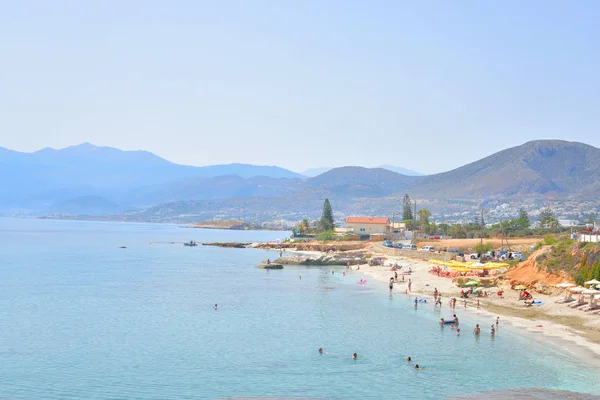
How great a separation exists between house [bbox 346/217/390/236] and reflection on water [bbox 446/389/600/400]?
96.9 m

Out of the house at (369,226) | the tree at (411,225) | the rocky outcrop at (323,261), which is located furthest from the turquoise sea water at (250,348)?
the tree at (411,225)

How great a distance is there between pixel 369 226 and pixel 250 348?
9349 cm

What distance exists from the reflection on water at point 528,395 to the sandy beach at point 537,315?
20.6ft

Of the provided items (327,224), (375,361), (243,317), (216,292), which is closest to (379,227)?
(327,224)

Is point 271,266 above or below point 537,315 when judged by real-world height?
above

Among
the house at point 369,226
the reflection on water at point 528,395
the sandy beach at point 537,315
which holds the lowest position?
the reflection on water at point 528,395

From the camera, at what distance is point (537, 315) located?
4197 centimetres

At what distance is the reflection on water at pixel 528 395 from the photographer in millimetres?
24656

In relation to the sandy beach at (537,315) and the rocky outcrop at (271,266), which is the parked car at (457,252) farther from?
the rocky outcrop at (271,266)

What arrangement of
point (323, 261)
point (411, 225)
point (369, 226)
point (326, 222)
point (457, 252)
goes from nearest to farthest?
point (457, 252) → point (323, 261) → point (369, 226) → point (411, 225) → point (326, 222)

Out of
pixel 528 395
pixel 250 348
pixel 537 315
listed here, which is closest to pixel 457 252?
pixel 537 315

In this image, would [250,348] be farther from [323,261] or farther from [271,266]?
[323,261]

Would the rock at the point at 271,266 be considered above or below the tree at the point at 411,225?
below

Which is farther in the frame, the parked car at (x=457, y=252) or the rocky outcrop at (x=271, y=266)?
the rocky outcrop at (x=271, y=266)
